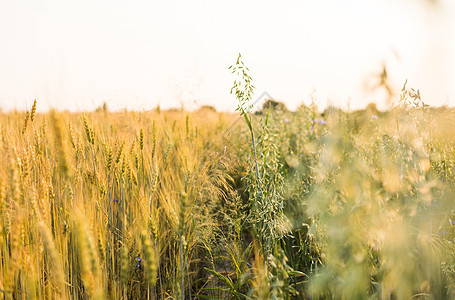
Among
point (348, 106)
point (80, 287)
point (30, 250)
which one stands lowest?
point (80, 287)

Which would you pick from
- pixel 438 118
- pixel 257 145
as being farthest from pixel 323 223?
pixel 438 118

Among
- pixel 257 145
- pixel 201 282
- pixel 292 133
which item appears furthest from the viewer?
pixel 292 133

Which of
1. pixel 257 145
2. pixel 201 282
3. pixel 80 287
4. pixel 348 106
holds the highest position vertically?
pixel 348 106

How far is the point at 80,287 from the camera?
53.1 inches

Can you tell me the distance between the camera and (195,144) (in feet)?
8.74

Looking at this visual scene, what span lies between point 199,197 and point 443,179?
1149 millimetres

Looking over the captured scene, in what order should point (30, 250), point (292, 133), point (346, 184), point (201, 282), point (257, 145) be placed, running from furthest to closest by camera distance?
point (292, 133) < point (201, 282) < point (257, 145) < point (30, 250) < point (346, 184)

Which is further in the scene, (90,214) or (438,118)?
(438,118)

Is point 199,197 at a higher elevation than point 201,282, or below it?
higher

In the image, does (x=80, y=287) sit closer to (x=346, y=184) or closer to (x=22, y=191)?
(x=22, y=191)

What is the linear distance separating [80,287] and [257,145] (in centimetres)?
93

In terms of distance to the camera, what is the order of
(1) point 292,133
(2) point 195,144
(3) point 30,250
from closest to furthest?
(3) point 30,250 → (2) point 195,144 → (1) point 292,133

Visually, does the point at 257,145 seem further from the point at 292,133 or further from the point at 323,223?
the point at 292,133

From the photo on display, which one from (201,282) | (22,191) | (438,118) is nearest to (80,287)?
(22,191)
